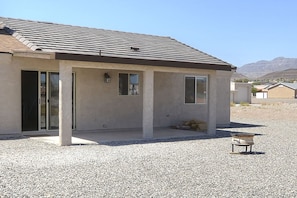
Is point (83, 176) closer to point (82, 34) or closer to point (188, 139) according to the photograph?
point (188, 139)

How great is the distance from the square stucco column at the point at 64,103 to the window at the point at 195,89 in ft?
29.3

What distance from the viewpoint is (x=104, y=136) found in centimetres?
1540

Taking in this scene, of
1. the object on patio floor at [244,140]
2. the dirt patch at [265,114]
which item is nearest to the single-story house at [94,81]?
the object on patio floor at [244,140]

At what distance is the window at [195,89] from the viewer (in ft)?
67.9

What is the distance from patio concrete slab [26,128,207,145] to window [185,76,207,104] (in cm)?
355

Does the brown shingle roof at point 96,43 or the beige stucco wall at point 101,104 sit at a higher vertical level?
the brown shingle roof at point 96,43

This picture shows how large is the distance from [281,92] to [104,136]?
254 feet

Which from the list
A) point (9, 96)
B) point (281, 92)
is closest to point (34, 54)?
point (9, 96)

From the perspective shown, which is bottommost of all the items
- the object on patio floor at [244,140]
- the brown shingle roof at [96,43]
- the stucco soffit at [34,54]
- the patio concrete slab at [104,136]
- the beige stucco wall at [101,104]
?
the patio concrete slab at [104,136]

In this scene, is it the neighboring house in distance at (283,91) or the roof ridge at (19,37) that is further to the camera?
the neighboring house in distance at (283,91)

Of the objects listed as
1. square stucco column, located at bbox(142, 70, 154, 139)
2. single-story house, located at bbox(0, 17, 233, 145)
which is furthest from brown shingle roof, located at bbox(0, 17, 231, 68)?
square stucco column, located at bbox(142, 70, 154, 139)

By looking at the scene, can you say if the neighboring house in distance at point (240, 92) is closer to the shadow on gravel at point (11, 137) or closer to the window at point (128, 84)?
the window at point (128, 84)

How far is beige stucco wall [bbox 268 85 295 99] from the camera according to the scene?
85.1m

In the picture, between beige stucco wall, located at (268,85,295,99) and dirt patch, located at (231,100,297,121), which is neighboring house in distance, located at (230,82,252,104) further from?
beige stucco wall, located at (268,85,295,99)
